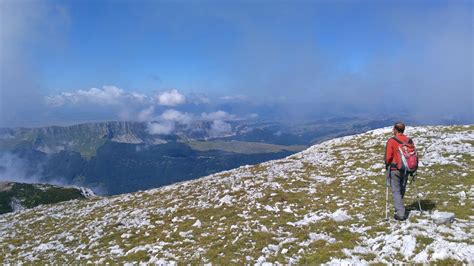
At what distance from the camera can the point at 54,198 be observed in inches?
6585

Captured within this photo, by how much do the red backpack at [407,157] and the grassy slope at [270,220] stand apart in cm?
219

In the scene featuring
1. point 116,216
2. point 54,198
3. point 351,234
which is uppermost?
point 351,234

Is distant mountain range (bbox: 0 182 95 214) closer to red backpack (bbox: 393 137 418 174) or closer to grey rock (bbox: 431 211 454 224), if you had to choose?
red backpack (bbox: 393 137 418 174)

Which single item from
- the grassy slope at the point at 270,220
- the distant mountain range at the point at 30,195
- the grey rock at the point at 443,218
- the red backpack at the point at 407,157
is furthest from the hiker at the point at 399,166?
the distant mountain range at the point at 30,195

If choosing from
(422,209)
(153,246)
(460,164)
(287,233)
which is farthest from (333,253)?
(460,164)

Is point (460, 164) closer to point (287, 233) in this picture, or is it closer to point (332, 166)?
point (332, 166)

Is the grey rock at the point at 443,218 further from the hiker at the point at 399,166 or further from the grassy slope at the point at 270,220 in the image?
the hiker at the point at 399,166

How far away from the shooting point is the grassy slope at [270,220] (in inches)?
512

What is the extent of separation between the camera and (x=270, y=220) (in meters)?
17.5

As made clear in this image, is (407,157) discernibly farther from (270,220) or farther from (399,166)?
(270,220)

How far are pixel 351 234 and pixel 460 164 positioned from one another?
14618mm

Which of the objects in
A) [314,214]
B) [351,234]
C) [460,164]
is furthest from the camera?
[460,164]

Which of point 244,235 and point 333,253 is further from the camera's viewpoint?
point 244,235

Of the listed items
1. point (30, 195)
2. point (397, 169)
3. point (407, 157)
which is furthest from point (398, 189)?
point (30, 195)
